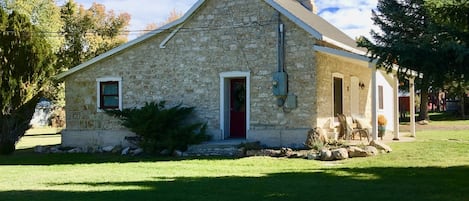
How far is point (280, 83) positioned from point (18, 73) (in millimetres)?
9430

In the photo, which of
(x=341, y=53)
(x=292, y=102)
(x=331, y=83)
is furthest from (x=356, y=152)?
(x=331, y=83)

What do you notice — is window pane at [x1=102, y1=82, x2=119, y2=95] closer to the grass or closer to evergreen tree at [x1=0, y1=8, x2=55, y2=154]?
A: evergreen tree at [x1=0, y1=8, x2=55, y2=154]

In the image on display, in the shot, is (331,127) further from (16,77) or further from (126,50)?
(16,77)

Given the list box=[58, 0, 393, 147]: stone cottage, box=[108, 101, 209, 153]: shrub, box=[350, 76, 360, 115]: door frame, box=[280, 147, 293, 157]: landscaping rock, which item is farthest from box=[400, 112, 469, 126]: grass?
box=[108, 101, 209, 153]: shrub

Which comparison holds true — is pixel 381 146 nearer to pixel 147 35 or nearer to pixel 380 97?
pixel 147 35

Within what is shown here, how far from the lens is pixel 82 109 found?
67.3 feet

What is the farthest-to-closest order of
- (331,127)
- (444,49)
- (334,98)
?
(334,98), (331,127), (444,49)

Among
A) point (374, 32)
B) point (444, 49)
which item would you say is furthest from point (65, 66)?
point (444, 49)

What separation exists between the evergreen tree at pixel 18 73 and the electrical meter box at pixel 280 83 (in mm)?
8796

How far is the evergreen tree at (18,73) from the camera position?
18.8 metres

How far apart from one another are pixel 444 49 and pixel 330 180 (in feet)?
12.0

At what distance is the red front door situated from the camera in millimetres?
18703

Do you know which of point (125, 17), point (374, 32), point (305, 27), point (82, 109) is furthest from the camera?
point (125, 17)

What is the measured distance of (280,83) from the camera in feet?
56.1
